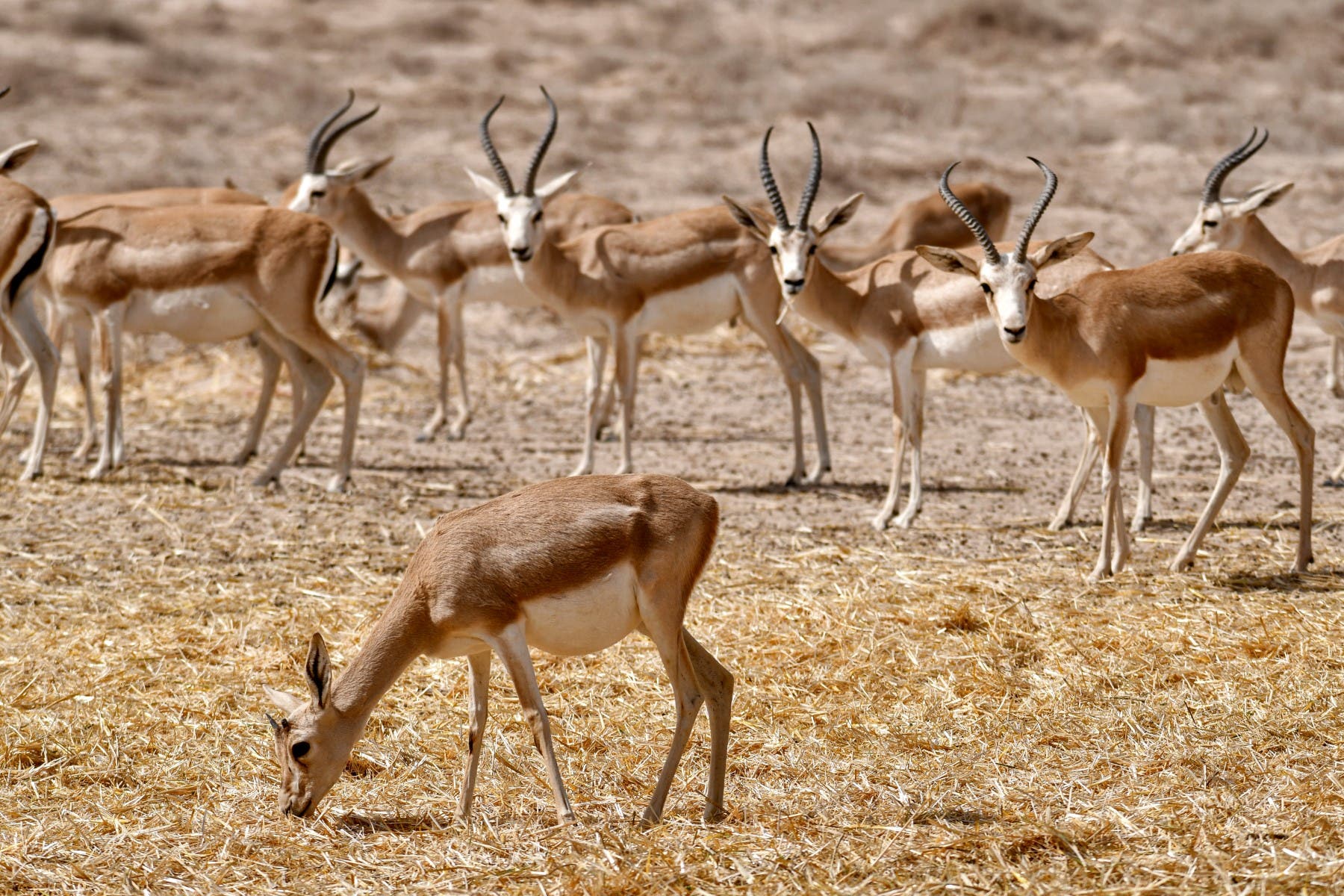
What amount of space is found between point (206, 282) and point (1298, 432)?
7.28 metres

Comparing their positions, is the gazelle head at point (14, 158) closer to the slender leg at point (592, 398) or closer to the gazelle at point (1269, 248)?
the slender leg at point (592, 398)

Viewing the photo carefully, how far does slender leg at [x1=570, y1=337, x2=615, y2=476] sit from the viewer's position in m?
11.8

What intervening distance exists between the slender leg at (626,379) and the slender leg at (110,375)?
3.47m

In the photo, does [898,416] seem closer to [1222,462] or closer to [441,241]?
[1222,462]

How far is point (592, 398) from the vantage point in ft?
39.8

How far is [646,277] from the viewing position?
1216 centimetres

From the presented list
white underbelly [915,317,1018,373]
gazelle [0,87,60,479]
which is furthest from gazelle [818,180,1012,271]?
gazelle [0,87,60,479]

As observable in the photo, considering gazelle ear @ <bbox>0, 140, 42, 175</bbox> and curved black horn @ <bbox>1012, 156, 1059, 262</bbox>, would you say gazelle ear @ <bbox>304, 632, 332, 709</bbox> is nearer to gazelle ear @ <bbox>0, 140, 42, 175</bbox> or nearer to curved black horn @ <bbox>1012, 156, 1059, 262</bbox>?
curved black horn @ <bbox>1012, 156, 1059, 262</bbox>

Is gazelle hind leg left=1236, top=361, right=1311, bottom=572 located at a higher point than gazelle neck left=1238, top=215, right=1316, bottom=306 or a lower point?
lower

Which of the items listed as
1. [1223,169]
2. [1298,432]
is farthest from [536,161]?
[1298,432]

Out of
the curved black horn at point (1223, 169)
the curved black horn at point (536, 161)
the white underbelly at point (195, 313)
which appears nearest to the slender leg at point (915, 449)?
the curved black horn at point (1223, 169)

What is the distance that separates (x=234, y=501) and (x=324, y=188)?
4166mm

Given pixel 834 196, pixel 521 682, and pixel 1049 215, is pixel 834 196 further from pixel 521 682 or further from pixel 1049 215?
pixel 521 682

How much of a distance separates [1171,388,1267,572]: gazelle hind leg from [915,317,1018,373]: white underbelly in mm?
1249
